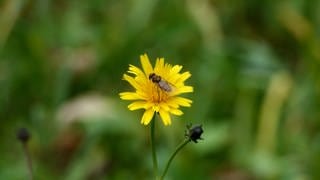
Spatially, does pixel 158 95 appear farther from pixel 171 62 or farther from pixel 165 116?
pixel 171 62

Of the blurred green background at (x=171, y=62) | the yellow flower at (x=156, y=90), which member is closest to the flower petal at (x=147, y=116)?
the yellow flower at (x=156, y=90)

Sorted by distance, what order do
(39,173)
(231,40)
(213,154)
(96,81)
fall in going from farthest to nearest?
(231,40)
(96,81)
(213,154)
(39,173)

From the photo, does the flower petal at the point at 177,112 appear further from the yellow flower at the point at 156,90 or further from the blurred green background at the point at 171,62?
the blurred green background at the point at 171,62

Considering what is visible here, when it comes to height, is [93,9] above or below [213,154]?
above

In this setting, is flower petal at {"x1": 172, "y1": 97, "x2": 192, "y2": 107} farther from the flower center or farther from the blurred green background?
the blurred green background

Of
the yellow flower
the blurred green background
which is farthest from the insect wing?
the blurred green background

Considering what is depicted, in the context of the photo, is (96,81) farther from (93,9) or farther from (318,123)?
(318,123)

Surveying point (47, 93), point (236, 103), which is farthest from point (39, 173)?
point (236, 103)

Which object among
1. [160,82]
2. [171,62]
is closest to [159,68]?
[160,82]
